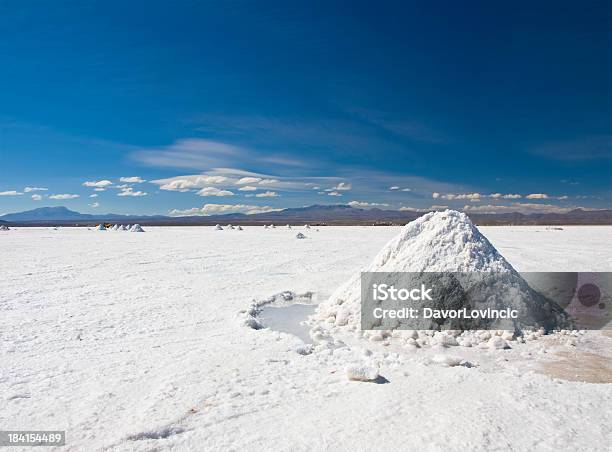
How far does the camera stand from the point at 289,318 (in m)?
5.96

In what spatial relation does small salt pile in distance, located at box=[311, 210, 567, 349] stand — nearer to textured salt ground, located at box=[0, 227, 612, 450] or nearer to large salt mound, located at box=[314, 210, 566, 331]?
large salt mound, located at box=[314, 210, 566, 331]

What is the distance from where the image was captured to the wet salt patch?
17.3ft

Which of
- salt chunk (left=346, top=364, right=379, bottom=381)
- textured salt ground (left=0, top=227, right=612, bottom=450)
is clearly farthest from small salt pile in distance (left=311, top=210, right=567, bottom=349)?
salt chunk (left=346, top=364, right=379, bottom=381)

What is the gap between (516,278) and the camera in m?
5.36

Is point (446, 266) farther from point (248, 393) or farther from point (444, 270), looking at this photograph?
point (248, 393)

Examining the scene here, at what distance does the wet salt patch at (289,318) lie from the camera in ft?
17.3

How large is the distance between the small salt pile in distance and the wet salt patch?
0.84ft

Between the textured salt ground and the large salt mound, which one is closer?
the textured salt ground

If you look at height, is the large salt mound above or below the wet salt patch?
above

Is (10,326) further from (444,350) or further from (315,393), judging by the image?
(444,350)

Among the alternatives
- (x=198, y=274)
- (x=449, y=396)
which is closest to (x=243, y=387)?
(x=449, y=396)

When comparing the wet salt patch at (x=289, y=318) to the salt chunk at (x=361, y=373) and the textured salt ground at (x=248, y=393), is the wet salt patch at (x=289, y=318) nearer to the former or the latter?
the textured salt ground at (x=248, y=393)

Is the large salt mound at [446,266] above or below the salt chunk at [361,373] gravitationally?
above

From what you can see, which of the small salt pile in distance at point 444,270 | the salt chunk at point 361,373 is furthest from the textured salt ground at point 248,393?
the small salt pile in distance at point 444,270
